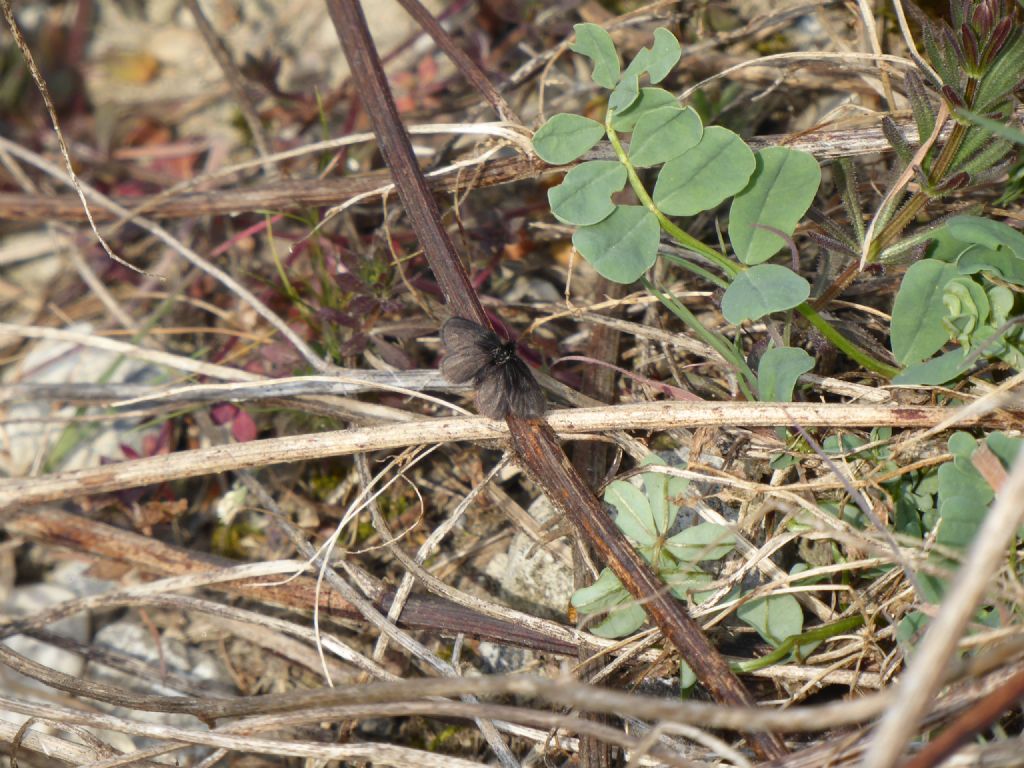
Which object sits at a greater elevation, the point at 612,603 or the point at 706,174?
the point at 706,174

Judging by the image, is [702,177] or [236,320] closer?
[702,177]

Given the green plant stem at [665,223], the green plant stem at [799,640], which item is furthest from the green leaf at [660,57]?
the green plant stem at [799,640]

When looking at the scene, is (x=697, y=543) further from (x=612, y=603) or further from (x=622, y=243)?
(x=622, y=243)

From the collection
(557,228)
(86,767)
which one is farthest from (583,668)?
(557,228)

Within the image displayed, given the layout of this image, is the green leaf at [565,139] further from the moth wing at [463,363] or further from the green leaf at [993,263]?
the green leaf at [993,263]

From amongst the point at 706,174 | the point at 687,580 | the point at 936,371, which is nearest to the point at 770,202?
the point at 706,174

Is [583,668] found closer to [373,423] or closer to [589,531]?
[589,531]
